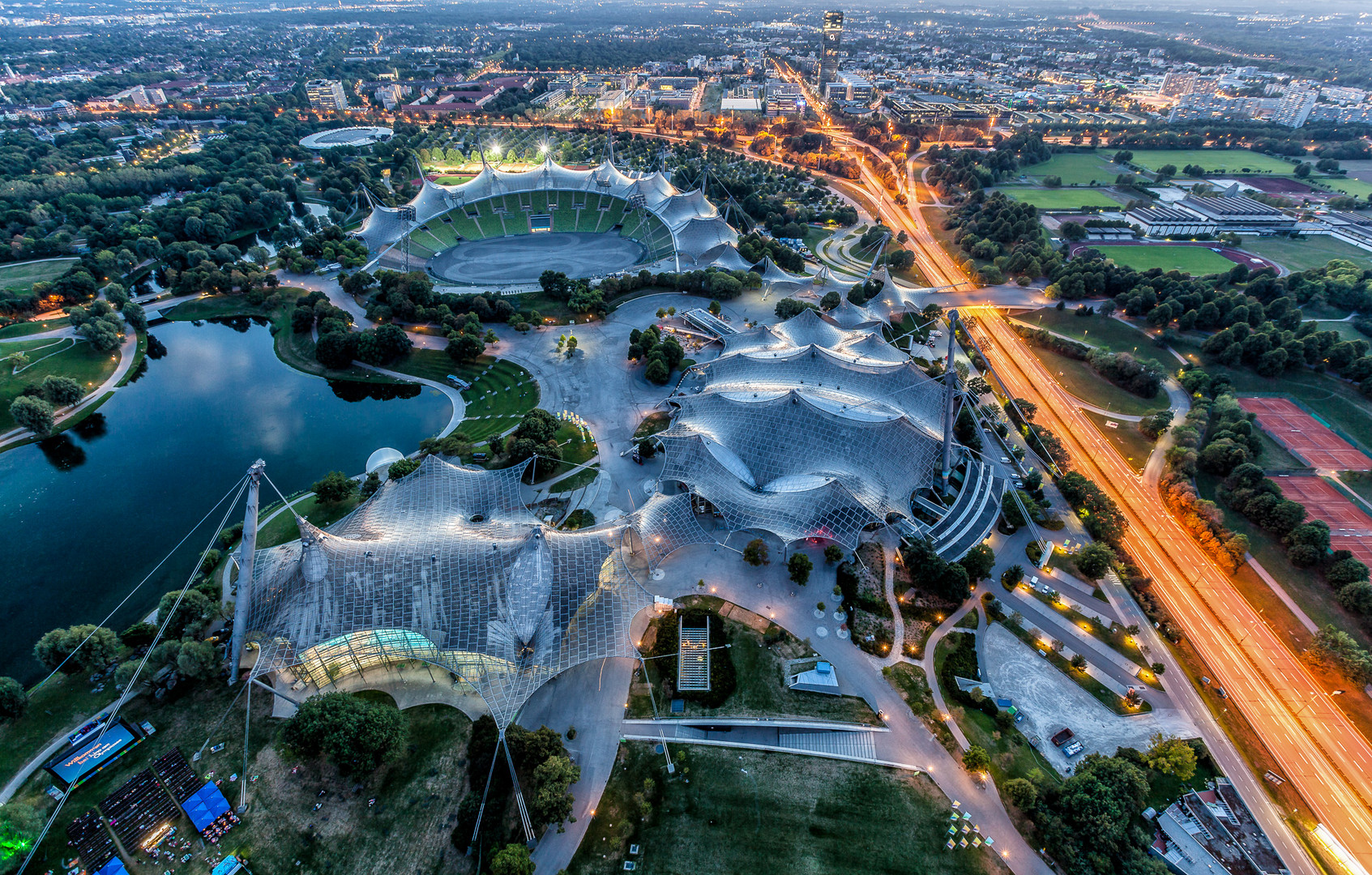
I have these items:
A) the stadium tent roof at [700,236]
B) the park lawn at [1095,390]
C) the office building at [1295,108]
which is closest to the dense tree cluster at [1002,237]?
the park lawn at [1095,390]

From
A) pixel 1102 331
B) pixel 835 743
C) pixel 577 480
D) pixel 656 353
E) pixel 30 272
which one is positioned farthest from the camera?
pixel 30 272

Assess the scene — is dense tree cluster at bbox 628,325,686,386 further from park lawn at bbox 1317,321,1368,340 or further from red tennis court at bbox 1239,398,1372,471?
park lawn at bbox 1317,321,1368,340

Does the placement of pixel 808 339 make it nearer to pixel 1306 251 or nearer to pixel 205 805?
pixel 205 805

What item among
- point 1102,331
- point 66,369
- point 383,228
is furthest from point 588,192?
point 1102,331

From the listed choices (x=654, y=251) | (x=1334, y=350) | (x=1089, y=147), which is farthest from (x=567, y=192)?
(x=1089, y=147)

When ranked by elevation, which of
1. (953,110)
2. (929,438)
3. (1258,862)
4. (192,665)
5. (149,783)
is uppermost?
(953,110)

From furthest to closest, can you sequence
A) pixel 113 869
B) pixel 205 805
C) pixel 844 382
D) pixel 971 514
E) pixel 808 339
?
pixel 808 339
pixel 844 382
pixel 971 514
pixel 205 805
pixel 113 869

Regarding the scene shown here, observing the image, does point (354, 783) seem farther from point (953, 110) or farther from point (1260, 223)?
point (953, 110)
